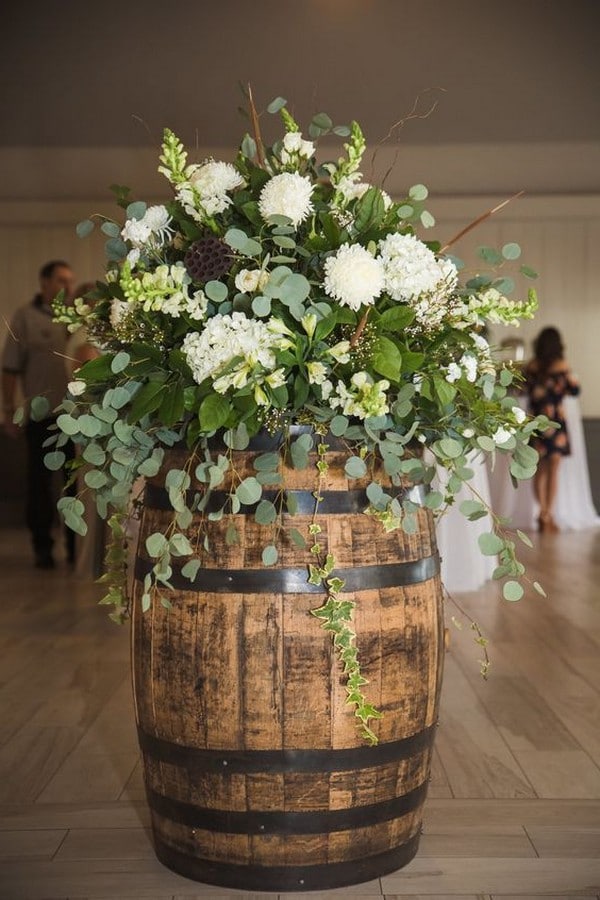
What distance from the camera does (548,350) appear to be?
378 inches

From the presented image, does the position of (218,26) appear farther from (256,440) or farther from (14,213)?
(256,440)

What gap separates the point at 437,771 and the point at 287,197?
1.65 metres

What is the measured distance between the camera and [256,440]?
2.07m

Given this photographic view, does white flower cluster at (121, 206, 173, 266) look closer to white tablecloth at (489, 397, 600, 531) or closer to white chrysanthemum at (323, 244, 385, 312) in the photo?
white chrysanthemum at (323, 244, 385, 312)

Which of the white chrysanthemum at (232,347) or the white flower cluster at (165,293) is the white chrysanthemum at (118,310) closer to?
the white flower cluster at (165,293)

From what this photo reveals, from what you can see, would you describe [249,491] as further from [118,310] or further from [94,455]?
[118,310]

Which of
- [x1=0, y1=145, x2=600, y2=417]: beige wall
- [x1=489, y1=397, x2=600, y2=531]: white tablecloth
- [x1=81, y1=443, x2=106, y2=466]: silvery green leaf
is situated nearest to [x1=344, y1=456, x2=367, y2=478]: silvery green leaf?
[x1=81, y1=443, x2=106, y2=466]: silvery green leaf

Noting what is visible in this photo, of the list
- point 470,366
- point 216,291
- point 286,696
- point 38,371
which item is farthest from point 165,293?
point 38,371

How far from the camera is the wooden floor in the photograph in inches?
88.3

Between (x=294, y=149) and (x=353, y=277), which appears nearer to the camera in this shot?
(x=353, y=277)

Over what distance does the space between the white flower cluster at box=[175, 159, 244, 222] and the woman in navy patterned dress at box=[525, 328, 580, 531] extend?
24.5 feet

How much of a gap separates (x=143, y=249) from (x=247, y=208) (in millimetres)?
228

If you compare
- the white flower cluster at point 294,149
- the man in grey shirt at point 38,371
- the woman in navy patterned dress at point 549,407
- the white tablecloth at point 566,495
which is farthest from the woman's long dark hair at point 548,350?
the white flower cluster at point 294,149

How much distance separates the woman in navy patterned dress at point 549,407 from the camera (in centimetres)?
941
